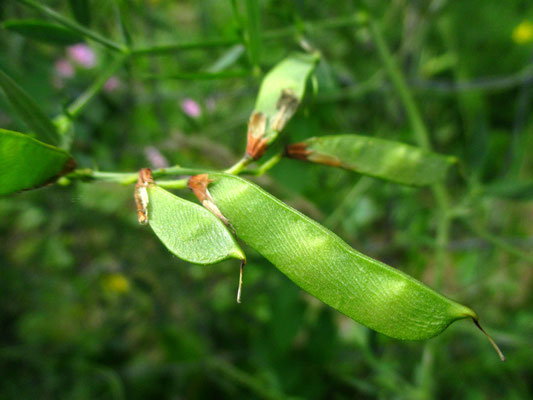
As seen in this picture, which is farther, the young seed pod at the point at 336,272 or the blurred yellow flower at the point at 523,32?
the blurred yellow flower at the point at 523,32

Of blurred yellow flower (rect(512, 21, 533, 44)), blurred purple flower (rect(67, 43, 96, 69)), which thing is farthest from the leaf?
blurred purple flower (rect(67, 43, 96, 69))

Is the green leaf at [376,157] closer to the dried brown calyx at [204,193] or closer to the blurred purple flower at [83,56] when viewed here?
the dried brown calyx at [204,193]

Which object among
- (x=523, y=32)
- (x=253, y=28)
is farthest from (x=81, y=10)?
(x=523, y=32)

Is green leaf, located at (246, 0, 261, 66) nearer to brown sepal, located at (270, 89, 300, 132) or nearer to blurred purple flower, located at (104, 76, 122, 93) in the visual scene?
brown sepal, located at (270, 89, 300, 132)

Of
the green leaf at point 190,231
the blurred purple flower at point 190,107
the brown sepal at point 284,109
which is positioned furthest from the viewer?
the blurred purple flower at point 190,107

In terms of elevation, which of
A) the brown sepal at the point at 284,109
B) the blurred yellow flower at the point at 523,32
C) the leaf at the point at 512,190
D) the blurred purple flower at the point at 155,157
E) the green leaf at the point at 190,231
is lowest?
the leaf at the point at 512,190

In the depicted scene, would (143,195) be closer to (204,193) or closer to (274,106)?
(204,193)

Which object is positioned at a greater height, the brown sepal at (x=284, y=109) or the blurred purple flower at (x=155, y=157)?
the brown sepal at (x=284, y=109)

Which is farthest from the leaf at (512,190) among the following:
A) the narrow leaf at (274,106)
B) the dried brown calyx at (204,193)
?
the dried brown calyx at (204,193)
